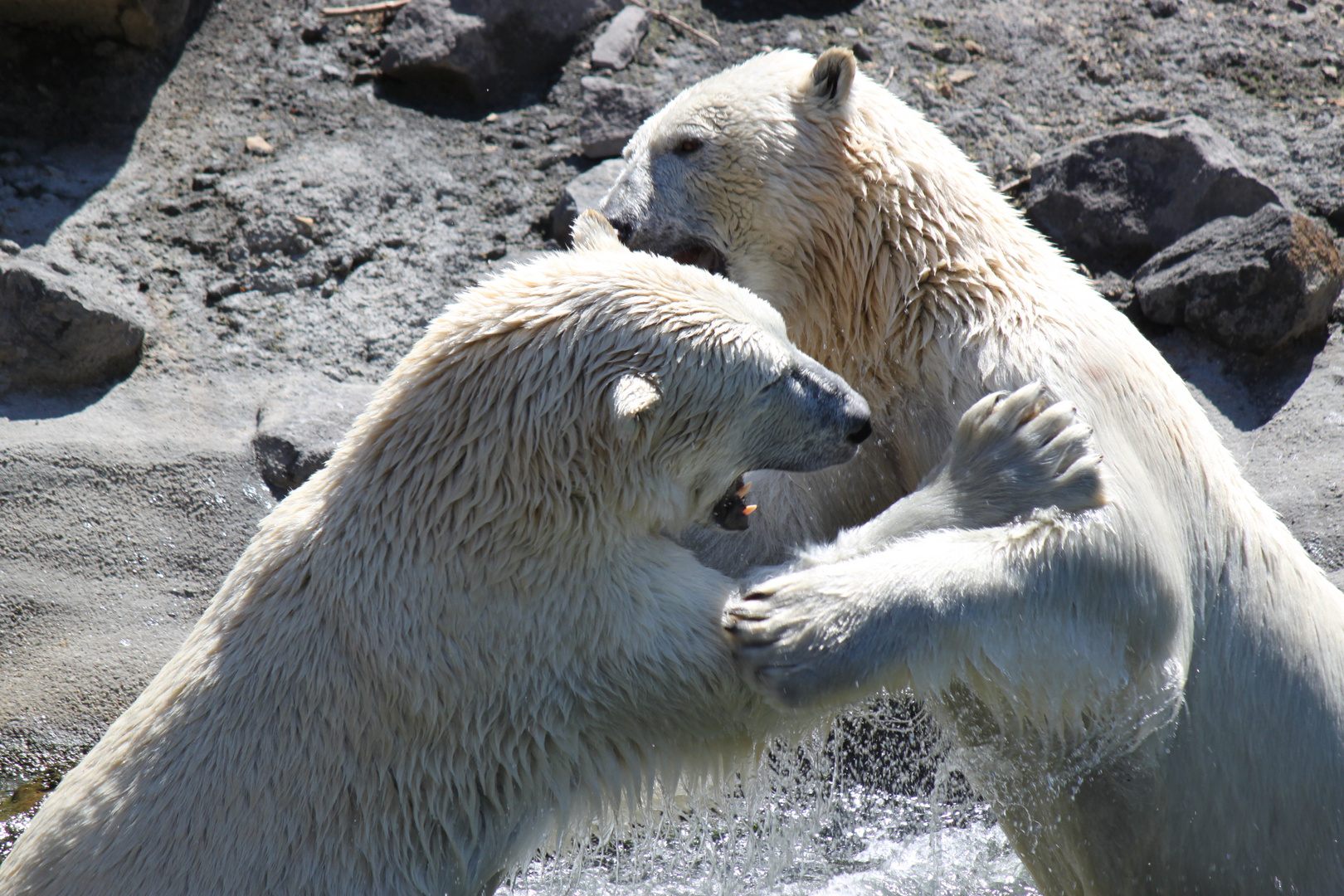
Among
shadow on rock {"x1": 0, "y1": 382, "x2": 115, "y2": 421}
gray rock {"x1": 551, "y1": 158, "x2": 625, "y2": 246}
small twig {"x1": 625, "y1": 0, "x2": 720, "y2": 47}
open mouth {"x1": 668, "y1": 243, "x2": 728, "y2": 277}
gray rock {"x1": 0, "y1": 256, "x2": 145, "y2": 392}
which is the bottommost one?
shadow on rock {"x1": 0, "y1": 382, "x2": 115, "y2": 421}

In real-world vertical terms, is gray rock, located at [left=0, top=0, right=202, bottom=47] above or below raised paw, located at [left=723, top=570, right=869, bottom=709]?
below

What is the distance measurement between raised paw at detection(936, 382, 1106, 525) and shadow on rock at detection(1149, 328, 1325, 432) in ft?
8.69

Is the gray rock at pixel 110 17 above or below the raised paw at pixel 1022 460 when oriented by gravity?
below

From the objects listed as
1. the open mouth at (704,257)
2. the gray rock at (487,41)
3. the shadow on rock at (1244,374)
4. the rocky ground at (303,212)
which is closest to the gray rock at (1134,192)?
the rocky ground at (303,212)

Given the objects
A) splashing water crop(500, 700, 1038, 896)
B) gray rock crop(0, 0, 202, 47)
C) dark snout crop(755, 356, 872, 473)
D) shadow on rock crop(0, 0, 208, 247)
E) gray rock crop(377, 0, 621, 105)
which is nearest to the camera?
dark snout crop(755, 356, 872, 473)

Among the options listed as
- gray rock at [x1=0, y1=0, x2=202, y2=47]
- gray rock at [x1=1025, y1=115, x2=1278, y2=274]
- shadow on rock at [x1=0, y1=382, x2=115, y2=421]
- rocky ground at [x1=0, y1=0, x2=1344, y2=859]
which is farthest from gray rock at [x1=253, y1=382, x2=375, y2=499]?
gray rock at [x1=1025, y1=115, x2=1278, y2=274]

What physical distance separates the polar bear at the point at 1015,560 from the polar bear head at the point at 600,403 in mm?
306

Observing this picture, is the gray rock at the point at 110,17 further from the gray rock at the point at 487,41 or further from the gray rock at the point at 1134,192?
the gray rock at the point at 1134,192

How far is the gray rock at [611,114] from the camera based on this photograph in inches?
240

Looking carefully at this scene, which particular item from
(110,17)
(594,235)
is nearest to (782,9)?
(110,17)

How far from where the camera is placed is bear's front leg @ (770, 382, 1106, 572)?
2.50 meters

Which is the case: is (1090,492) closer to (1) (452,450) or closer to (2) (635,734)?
(2) (635,734)

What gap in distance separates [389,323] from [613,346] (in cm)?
338

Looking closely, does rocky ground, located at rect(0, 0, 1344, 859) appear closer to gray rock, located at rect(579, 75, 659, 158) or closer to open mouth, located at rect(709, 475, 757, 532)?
gray rock, located at rect(579, 75, 659, 158)
